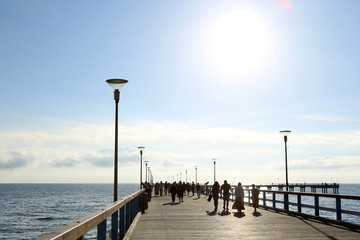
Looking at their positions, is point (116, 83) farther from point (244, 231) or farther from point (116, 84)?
point (244, 231)

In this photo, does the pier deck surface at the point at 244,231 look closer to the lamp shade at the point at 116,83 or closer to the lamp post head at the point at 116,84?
the lamp post head at the point at 116,84

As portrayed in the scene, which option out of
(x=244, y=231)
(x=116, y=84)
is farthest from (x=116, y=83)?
(x=244, y=231)

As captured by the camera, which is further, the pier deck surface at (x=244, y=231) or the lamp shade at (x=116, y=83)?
the lamp shade at (x=116, y=83)

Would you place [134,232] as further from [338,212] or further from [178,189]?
[178,189]

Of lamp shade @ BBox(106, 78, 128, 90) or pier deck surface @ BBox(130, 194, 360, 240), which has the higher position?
lamp shade @ BBox(106, 78, 128, 90)

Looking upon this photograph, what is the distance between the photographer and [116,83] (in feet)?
53.4

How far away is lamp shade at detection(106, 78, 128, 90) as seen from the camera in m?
16.2

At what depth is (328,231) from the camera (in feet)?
42.6

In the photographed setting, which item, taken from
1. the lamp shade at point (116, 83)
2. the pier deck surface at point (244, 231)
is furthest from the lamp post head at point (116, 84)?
the pier deck surface at point (244, 231)

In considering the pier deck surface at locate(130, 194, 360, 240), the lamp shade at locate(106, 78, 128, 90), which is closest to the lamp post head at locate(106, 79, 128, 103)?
the lamp shade at locate(106, 78, 128, 90)

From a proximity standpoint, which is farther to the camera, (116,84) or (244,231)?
(116,84)

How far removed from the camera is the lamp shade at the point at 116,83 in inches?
638

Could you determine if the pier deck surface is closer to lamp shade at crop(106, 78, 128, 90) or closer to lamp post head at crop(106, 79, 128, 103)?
lamp post head at crop(106, 79, 128, 103)

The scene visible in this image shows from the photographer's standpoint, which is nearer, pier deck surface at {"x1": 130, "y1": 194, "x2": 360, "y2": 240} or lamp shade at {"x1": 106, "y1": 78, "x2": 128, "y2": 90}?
pier deck surface at {"x1": 130, "y1": 194, "x2": 360, "y2": 240}
